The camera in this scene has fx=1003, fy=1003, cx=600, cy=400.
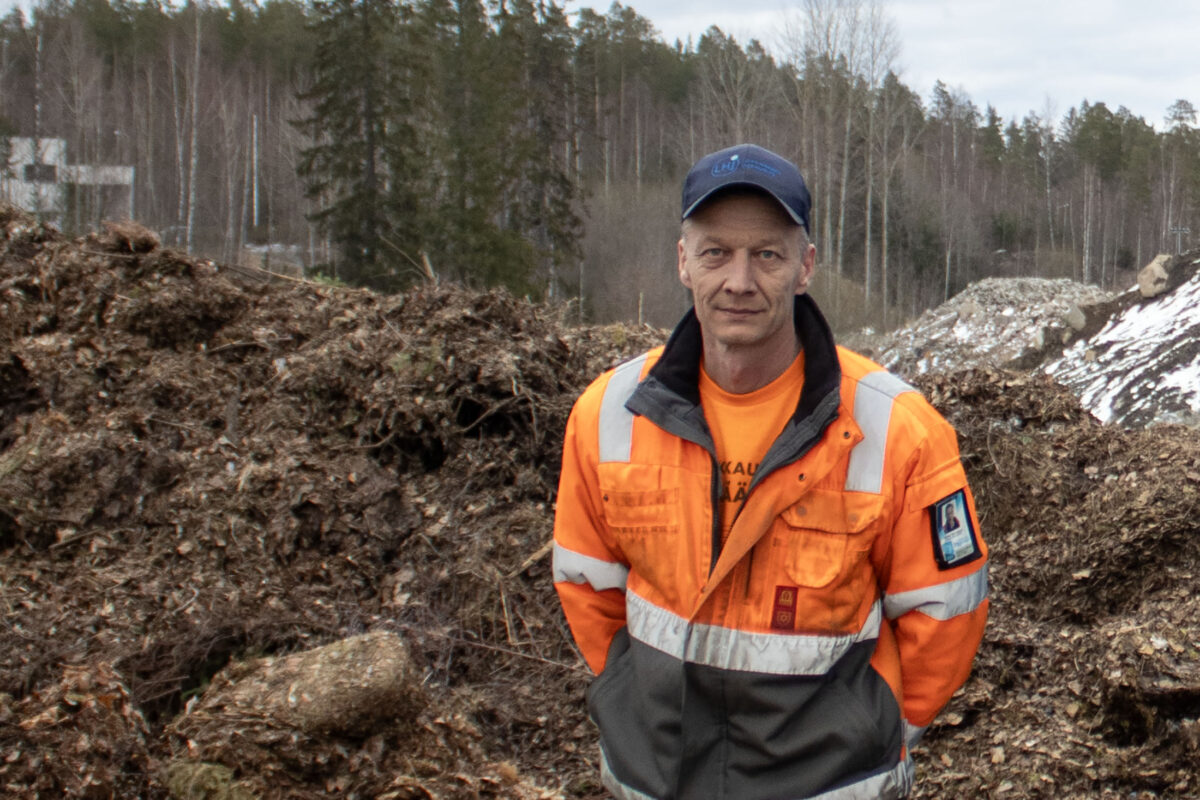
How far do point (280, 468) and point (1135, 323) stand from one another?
368 inches

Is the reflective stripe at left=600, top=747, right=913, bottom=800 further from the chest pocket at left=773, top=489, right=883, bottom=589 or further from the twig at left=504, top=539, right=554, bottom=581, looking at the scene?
the twig at left=504, top=539, right=554, bottom=581

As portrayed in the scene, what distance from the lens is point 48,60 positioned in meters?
38.8

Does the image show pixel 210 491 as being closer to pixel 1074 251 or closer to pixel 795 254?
pixel 795 254

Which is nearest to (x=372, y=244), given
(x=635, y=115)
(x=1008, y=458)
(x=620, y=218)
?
(x=620, y=218)

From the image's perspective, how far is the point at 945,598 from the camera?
1.96 meters

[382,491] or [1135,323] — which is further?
[1135,323]

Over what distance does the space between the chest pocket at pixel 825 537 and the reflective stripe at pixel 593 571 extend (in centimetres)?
40

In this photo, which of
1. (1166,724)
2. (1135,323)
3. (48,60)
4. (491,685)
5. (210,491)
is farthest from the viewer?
(48,60)

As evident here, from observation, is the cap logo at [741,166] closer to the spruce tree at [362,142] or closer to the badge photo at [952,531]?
the badge photo at [952,531]

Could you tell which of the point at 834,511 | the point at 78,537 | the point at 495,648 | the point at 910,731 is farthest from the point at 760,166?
the point at 78,537

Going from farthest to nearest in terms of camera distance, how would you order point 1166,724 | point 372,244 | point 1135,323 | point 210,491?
point 372,244
point 1135,323
point 210,491
point 1166,724

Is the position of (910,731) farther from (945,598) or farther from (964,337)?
(964,337)

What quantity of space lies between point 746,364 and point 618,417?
0.29m

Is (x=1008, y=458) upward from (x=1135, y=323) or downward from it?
downward
